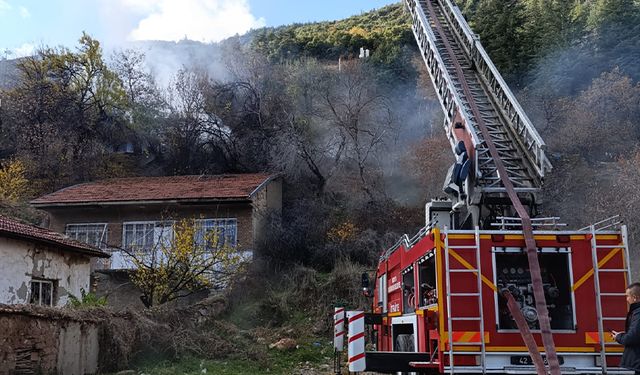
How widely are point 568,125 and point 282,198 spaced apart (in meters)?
14.8

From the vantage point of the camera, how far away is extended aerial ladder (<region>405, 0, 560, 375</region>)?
23.9ft

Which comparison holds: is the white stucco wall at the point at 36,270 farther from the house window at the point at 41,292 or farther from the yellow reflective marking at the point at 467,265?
the yellow reflective marking at the point at 467,265

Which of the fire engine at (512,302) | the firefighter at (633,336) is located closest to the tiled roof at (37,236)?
the fire engine at (512,302)

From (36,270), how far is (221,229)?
29.8 ft

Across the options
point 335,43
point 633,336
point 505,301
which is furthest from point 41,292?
point 335,43

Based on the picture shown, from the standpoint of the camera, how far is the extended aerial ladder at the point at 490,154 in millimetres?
7281

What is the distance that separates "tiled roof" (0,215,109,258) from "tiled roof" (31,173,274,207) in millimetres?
5839

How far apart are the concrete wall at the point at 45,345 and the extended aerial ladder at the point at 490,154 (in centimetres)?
816

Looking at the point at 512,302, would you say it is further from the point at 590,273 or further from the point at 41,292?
the point at 41,292

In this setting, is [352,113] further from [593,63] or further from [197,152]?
[593,63]

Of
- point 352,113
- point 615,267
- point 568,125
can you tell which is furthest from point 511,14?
point 615,267

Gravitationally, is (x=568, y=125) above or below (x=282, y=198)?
above

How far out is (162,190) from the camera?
2653 centimetres

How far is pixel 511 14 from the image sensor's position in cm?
3866
